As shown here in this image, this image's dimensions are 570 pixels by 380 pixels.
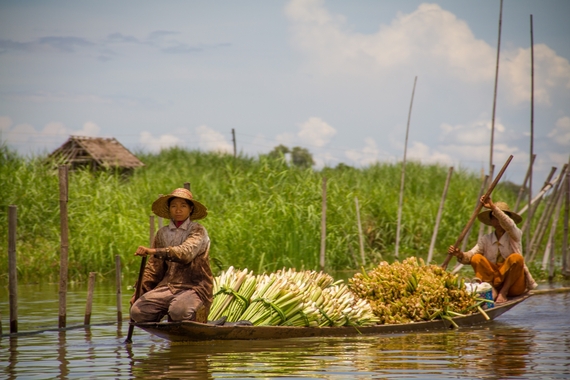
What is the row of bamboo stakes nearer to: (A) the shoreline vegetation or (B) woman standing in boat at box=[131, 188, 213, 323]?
(B) woman standing in boat at box=[131, 188, 213, 323]

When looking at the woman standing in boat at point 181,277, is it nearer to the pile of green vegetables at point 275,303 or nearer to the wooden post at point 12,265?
the pile of green vegetables at point 275,303

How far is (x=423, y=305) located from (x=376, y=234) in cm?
775

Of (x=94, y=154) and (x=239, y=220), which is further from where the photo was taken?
(x=94, y=154)

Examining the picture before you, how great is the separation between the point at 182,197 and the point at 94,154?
14054mm

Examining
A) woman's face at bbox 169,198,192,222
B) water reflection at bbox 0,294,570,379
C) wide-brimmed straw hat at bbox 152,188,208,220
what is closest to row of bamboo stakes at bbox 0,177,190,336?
water reflection at bbox 0,294,570,379

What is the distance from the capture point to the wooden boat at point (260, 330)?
6.48m

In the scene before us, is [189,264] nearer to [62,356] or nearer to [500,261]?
[62,356]

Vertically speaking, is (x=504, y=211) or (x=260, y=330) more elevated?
(x=504, y=211)

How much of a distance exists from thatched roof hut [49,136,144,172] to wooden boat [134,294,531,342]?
12983mm

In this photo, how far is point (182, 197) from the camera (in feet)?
21.2

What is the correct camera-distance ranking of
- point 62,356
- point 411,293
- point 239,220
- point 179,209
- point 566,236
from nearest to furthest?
point 62,356
point 179,209
point 411,293
point 566,236
point 239,220

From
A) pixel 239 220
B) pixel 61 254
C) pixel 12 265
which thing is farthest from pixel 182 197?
pixel 239 220

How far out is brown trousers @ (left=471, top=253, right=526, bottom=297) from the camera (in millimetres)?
8570

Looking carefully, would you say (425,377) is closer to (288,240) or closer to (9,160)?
(288,240)
